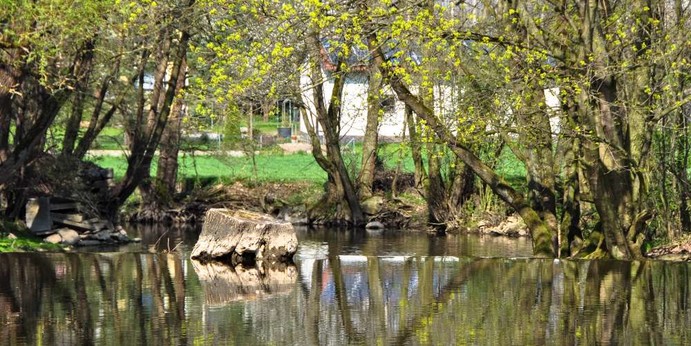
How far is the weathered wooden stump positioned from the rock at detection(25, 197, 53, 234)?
9.91 m

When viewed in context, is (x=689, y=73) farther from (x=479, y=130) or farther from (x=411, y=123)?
(x=411, y=123)

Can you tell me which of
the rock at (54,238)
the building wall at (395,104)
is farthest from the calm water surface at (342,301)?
the rock at (54,238)

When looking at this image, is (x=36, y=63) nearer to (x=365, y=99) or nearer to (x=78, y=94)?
(x=365, y=99)

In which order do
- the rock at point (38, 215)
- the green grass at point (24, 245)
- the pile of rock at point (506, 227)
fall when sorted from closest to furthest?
the green grass at point (24, 245) < the rock at point (38, 215) < the pile of rock at point (506, 227)

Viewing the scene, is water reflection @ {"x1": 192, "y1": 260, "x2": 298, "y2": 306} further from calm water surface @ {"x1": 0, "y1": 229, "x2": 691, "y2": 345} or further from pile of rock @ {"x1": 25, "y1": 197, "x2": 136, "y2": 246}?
pile of rock @ {"x1": 25, "y1": 197, "x2": 136, "y2": 246}

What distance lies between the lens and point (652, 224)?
1008 inches

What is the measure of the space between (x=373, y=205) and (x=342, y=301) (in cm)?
2294

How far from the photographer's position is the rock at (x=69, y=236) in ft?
92.4

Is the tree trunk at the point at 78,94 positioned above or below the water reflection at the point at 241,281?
above

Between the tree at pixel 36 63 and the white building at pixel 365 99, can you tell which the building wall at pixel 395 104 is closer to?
the white building at pixel 365 99

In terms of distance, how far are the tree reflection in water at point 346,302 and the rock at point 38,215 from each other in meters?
9.05

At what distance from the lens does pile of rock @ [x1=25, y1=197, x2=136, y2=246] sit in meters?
27.9

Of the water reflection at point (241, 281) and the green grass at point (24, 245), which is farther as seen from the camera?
the green grass at point (24, 245)

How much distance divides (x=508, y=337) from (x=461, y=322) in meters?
0.94
